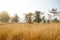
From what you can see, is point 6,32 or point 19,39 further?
point 6,32

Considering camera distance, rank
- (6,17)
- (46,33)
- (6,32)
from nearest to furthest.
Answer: (46,33), (6,32), (6,17)

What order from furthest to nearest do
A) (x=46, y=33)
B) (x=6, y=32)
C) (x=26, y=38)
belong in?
(x=6, y=32)
(x=46, y=33)
(x=26, y=38)

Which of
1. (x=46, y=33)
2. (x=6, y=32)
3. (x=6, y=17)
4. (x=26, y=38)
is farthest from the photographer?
(x=6, y=17)

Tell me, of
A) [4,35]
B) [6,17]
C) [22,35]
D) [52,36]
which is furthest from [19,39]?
[6,17]

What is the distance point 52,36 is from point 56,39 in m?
0.12

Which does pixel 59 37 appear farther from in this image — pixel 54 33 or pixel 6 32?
pixel 6 32

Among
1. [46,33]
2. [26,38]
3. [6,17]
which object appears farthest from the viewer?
[6,17]

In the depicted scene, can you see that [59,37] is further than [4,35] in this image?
No

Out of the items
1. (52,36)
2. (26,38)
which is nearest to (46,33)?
(52,36)

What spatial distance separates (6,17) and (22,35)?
20890 millimetres

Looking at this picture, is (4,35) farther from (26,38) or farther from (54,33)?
(54,33)

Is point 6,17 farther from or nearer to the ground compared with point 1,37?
nearer to the ground

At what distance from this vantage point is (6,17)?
23.6 m

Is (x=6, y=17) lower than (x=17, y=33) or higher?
lower
